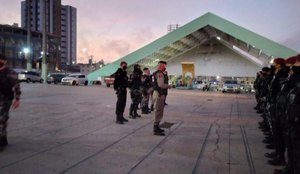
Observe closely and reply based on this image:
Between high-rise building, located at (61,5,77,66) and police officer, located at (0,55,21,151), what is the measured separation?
139410 millimetres

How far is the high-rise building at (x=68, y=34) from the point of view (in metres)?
145

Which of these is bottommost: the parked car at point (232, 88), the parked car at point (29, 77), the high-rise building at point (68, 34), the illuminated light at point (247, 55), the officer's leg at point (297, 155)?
the officer's leg at point (297, 155)

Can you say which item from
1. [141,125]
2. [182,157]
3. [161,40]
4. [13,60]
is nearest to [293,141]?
[182,157]

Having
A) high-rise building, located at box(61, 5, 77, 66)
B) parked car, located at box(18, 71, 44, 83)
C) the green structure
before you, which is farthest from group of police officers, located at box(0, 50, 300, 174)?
high-rise building, located at box(61, 5, 77, 66)

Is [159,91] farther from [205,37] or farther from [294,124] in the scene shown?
[205,37]

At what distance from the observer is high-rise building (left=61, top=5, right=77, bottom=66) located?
14525cm

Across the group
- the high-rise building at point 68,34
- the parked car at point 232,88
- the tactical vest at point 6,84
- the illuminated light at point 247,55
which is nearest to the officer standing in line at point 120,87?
the tactical vest at point 6,84

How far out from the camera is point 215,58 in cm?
6259

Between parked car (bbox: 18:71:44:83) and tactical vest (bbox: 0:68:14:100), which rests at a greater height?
parked car (bbox: 18:71:44:83)

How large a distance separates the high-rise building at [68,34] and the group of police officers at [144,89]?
13330 centimetres

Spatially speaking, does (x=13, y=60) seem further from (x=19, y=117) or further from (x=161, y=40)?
(x=19, y=117)

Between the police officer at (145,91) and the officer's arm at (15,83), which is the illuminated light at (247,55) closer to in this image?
the police officer at (145,91)

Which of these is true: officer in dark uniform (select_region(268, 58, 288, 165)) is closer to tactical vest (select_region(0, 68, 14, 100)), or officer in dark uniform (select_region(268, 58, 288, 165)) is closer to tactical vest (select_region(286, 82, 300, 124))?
tactical vest (select_region(286, 82, 300, 124))

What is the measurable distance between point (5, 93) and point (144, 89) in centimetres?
752
